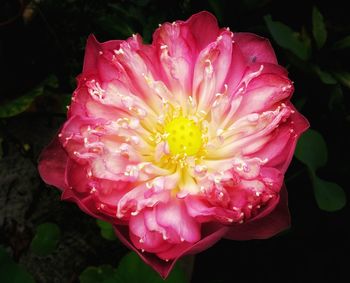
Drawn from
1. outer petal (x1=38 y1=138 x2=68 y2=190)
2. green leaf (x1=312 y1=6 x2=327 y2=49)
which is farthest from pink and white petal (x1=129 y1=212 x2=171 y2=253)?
green leaf (x1=312 y1=6 x2=327 y2=49)

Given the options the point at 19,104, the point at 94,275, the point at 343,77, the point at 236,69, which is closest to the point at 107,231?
the point at 94,275

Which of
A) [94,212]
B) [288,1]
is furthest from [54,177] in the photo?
[288,1]

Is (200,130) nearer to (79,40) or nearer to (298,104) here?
(298,104)

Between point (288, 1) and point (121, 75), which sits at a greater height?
point (121, 75)

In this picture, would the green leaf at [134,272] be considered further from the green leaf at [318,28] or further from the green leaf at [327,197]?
the green leaf at [318,28]

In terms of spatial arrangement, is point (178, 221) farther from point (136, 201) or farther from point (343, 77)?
point (343, 77)

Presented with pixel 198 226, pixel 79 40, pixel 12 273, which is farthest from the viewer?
pixel 79 40
